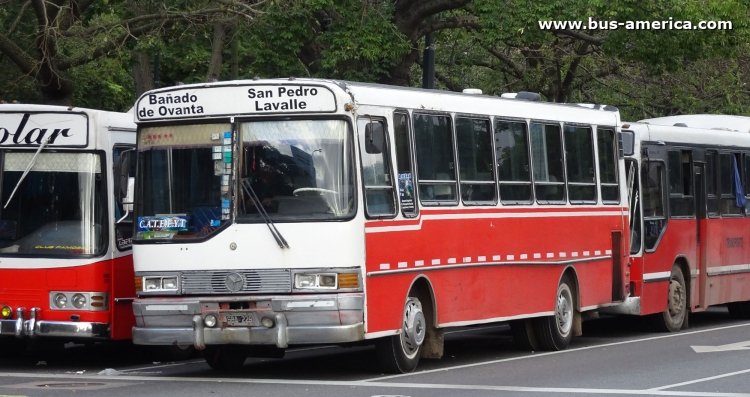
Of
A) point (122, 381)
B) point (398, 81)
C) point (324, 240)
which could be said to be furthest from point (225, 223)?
point (398, 81)

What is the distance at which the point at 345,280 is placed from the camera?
13.9 m

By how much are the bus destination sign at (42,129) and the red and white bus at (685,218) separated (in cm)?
861

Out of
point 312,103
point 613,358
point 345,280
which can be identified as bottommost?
point 613,358

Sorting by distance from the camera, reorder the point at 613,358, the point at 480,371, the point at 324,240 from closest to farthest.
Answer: the point at 324,240 → the point at 480,371 → the point at 613,358

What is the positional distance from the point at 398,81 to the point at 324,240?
13.8 meters

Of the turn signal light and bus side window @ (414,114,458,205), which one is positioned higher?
bus side window @ (414,114,458,205)

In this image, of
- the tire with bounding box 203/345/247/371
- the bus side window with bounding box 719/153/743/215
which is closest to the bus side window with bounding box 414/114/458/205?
the tire with bounding box 203/345/247/371

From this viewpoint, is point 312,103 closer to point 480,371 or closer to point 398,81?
point 480,371

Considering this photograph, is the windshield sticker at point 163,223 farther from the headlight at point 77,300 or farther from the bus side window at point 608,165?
the bus side window at point 608,165

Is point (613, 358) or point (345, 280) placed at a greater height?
point (345, 280)

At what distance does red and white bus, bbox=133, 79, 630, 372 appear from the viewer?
45.5 feet

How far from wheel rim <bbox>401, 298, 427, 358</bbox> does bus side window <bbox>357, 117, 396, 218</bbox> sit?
1040mm

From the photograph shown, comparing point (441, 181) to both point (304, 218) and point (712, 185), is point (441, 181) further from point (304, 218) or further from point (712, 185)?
point (712, 185)

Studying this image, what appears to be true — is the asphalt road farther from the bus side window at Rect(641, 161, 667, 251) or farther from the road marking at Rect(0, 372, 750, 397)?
the bus side window at Rect(641, 161, 667, 251)
